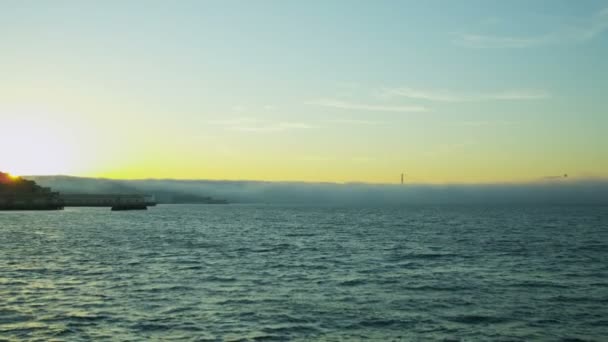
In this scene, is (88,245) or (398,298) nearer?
(398,298)

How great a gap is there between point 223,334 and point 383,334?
7.74 m

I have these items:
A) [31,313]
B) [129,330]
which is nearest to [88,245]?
[31,313]

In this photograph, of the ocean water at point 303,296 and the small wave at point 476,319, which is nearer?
the ocean water at point 303,296

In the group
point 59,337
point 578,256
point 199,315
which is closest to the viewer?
point 59,337

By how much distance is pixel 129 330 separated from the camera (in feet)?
85.4

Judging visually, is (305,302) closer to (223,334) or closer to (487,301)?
(223,334)

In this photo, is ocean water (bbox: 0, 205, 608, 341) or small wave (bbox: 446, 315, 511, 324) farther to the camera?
small wave (bbox: 446, 315, 511, 324)

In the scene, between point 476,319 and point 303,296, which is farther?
point 303,296

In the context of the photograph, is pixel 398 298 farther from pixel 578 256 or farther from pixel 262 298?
pixel 578 256

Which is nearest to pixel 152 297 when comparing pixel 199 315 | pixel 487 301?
pixel 199 315

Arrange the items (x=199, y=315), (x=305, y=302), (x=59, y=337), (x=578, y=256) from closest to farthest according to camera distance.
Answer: (x=59, y=337)
(x=199, y=315)
(x=305, y=302)
(x=578, y=256)

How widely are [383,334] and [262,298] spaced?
36.5ft

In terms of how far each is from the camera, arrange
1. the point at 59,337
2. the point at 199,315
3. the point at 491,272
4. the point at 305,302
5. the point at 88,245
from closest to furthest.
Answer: the point at 59,337 → the point at 199,315 → the point at 305,302 → the point at 491,272 → the point at 88,245

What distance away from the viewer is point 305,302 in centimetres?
3328
